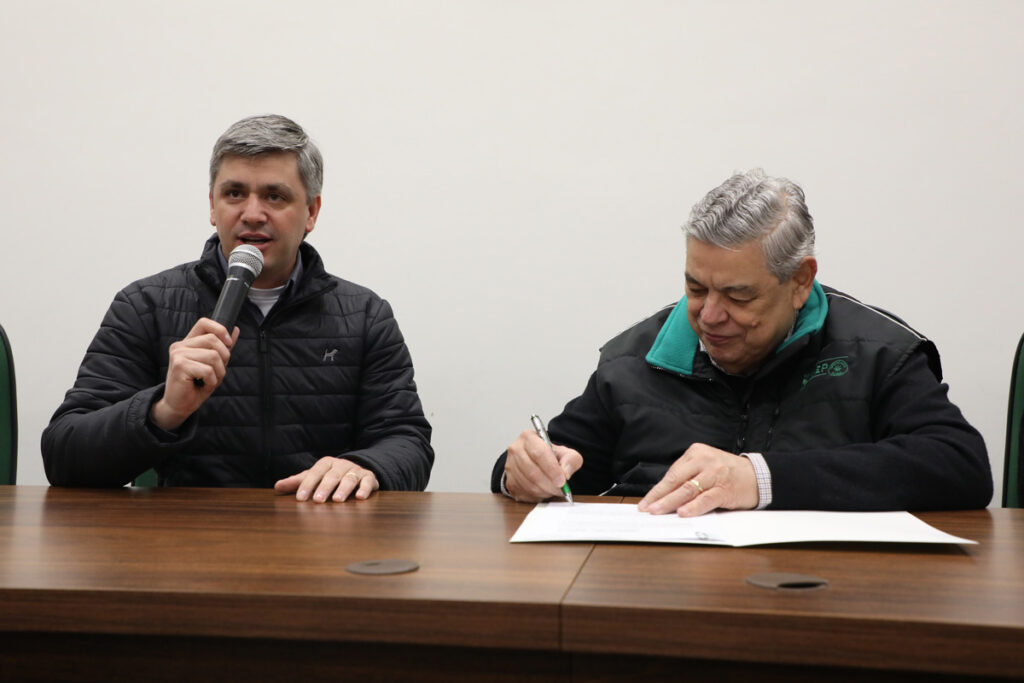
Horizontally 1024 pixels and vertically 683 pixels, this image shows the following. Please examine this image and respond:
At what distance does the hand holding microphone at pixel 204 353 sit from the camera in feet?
5.06

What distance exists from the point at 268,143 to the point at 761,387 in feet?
3.64

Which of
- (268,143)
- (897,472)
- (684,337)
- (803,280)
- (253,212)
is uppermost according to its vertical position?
(268,143)

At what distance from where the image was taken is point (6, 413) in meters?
2.14

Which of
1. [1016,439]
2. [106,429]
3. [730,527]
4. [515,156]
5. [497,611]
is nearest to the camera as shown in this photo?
[497,611]

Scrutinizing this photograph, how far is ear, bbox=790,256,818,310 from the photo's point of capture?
176 centimetres

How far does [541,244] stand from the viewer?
2709mm

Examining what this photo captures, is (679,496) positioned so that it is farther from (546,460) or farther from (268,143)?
(268,143)

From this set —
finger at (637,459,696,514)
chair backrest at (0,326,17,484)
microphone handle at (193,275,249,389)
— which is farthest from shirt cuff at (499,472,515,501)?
chair backrest at (0,326,17,484)

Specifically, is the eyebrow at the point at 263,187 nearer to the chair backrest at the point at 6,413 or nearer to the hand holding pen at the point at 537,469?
the chair backrest at the point at 6,413

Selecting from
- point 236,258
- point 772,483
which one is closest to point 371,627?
point 772,483

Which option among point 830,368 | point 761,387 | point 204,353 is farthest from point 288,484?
point 830,368

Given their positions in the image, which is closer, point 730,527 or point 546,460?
point 730,527

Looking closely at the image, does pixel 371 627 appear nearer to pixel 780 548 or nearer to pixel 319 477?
pixel 780 548

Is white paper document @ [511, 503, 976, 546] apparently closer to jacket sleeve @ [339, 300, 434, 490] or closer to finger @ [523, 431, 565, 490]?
finger @ [523, 431, 565, 490]
